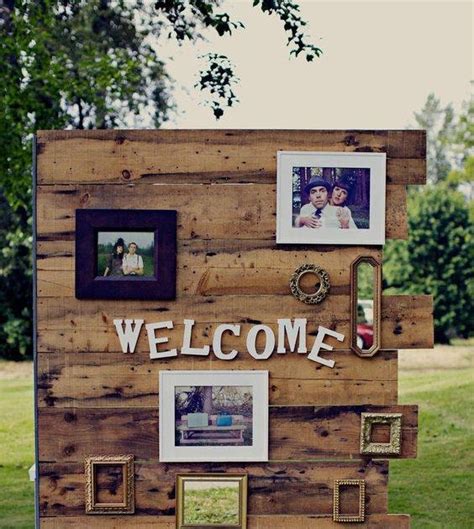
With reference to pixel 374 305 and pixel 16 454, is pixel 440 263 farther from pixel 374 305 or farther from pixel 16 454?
pixel 374 305

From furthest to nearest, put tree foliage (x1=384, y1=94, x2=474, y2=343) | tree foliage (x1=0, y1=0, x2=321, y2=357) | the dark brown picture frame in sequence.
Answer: tree foliage (x1=384, y1=94, x2=474, y2=343) < tree foliage (x1=0, y1=0, x2=321, y2=357) < the dark brown picture frame

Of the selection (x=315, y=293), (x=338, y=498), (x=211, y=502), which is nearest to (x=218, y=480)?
(x=211, y=502)

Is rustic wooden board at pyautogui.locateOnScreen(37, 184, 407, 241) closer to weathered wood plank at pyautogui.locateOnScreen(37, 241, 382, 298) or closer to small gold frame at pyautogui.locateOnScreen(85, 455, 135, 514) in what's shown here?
weathered wood plank at pyautogui.locateOnScreen(37, 241, 382, 298)

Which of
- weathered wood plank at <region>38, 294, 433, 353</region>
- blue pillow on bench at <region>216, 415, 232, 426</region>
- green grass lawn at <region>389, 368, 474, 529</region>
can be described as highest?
weathered wood plank at <region>38, 294, 433, 353</region>

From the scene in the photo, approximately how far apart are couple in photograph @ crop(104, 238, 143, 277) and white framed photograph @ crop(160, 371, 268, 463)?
1.37 feet

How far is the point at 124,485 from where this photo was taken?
3.15 metres

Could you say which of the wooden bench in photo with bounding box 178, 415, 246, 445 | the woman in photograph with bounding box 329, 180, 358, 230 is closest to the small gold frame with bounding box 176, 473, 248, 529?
the wooden bench in photo with bounding box 178, 415, 246, 445

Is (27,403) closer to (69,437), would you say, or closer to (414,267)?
(69,437)

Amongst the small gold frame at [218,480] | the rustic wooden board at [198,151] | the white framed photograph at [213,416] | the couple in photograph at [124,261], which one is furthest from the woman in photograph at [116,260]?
the small gold frame at [218,480]

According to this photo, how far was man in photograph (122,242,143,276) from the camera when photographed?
315 centimetres

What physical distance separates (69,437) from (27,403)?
A: 5.32 metres

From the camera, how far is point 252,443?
3164mm

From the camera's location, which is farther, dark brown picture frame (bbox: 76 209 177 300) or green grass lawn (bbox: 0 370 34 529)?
green grass lawn (bbox: 0 370 34 529)

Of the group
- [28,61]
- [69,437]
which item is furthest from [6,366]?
[69,437]
